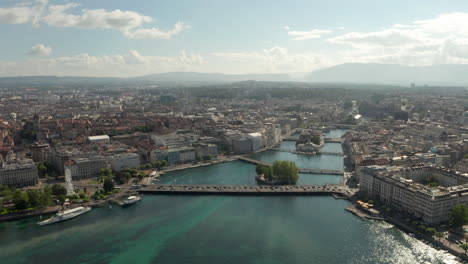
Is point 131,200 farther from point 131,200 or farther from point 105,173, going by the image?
point 105,173

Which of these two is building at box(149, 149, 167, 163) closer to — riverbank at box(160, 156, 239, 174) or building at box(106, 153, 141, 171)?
riverbank at box(160, 156, 239, 174)

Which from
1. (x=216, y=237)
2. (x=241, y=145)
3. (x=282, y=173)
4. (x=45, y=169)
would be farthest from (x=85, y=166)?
(x=241, y=145)

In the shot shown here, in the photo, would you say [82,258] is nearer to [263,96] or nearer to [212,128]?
[212,128]

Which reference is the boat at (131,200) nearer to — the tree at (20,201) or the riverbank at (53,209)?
the riverbank at (53,209)

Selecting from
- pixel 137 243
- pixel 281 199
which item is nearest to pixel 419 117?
pixel 281 199

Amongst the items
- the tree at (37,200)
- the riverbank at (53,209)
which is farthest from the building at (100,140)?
the tree at (37,200)

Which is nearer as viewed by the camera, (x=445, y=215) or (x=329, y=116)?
(x=445, y=215)
